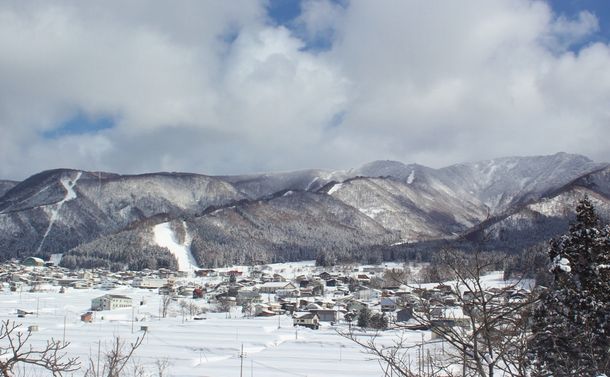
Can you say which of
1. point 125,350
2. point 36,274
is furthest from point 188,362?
point 36,274

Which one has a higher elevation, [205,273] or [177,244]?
[177,244]

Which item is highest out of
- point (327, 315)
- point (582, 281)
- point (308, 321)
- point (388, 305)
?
point (582, 281)

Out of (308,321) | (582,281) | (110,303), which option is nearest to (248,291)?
(110,303)

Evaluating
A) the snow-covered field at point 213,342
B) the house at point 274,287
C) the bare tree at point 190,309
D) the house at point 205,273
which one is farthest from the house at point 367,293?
the house at point 205,273

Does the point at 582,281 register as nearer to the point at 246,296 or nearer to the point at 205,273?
the point at 246,296

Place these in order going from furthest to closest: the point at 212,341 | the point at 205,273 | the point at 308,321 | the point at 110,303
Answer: the point at 205,273 → the point at 110,303 → the point at 308,321 → the point at 212,341

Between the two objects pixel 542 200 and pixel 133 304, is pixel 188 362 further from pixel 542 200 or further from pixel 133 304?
pixel 542 200

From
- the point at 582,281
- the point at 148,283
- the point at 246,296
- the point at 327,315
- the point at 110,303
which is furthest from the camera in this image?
the point at 148,283

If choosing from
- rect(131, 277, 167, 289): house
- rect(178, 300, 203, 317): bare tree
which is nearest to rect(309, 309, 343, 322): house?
rect(178, 300, 203, 317): bare tree

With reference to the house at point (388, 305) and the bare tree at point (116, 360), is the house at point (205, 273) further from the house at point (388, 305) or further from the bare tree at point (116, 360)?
the bare tree at point (116, 360)
